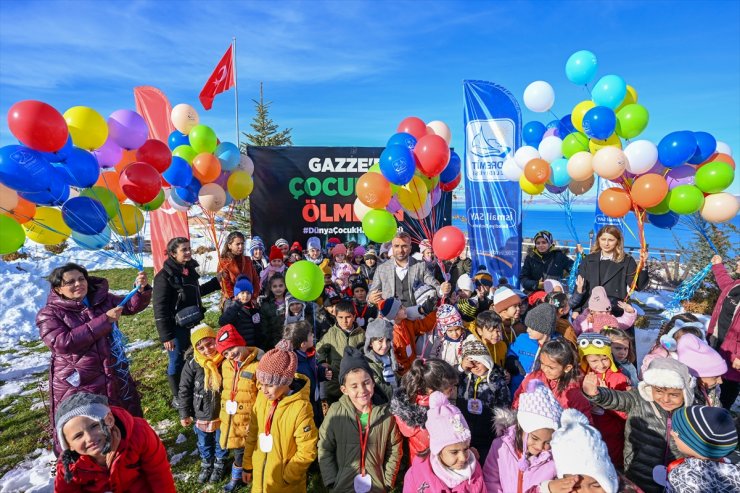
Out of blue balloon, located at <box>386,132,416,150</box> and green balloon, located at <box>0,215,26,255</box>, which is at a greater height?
blue balloon, located at <box>386,132,416,150</box>

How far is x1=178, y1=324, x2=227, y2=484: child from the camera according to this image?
3.28m

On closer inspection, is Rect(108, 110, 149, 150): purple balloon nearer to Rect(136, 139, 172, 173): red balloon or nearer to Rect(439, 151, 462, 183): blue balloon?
Rect(136, 139, 172, 173): red balloon

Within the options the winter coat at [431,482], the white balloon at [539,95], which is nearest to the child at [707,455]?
the winter coat at [431,482]

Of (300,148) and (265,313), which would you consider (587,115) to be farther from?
(300,148)

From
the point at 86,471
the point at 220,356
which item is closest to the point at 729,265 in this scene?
the point at 220,356

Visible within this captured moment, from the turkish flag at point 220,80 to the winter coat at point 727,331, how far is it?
9049 mm

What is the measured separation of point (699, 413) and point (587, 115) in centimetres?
365

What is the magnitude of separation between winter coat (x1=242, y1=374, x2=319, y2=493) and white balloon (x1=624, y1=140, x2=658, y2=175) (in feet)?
14.5

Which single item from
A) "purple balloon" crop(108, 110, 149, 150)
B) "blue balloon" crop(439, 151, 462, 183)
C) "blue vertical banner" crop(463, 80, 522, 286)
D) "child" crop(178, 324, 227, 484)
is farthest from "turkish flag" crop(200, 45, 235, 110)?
"child" crop(178, 324, 227, 484)

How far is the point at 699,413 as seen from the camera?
1.92 metres

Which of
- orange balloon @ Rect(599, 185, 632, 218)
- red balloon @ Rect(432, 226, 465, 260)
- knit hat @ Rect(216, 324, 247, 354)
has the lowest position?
knit hat @ Rect(216, 324, 247, 354)

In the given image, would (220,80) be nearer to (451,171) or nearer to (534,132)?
(451,171)

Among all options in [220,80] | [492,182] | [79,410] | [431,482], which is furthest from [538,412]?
[220,80]

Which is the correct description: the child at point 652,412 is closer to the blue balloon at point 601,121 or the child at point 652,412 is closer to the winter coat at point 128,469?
the winter coat at point 128,469
